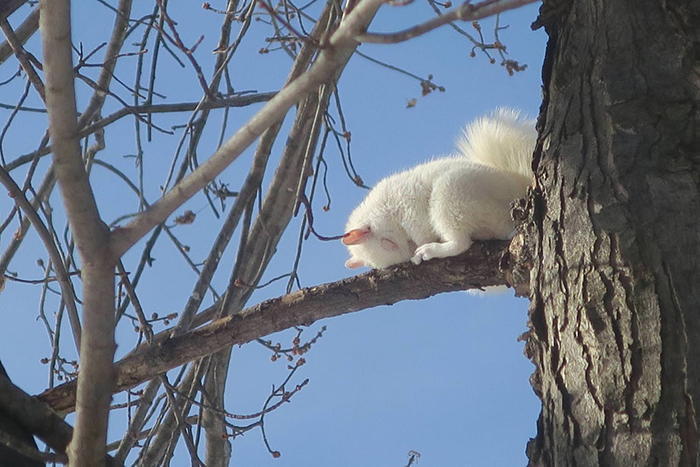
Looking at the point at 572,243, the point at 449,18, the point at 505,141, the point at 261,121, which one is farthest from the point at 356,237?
the point at 449,18

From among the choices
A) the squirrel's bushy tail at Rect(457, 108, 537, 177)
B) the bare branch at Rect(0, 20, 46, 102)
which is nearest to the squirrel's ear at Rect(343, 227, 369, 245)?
the squirrel's bushy tail at Rect(457, 108, 537, 177)

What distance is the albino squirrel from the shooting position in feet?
7.19

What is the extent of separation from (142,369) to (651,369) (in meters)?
1.29

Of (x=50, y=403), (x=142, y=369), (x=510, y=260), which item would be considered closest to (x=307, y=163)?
(x=510, y=260)

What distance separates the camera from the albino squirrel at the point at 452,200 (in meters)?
2.19

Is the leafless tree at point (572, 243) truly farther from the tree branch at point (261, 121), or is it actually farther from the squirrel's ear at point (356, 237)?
the squirrel's ear at point (356, 237)

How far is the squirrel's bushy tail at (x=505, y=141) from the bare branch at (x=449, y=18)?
135 centimetres

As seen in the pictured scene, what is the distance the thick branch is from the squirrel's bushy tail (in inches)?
15.9

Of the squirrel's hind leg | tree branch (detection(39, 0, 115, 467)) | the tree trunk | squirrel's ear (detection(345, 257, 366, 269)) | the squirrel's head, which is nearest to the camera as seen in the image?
tree branch (detection(39, 0, 115, 467))

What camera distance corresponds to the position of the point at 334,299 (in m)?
2.08

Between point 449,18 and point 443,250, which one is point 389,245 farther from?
point 449,18

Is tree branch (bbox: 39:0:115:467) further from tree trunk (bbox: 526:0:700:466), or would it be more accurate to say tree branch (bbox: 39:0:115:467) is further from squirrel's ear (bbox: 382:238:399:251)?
squirrel's ear (bbox: 382:238:399:251)

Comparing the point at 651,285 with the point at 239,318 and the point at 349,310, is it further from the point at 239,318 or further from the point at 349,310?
the point at 239,318

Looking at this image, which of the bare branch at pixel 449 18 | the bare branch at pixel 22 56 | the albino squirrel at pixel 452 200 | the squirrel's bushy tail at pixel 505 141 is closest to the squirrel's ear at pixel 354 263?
the albino squirrel at pixel 452 200
